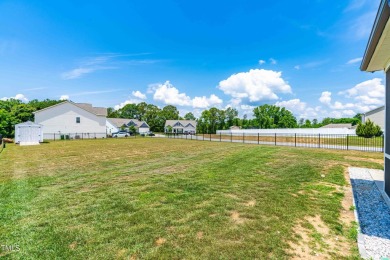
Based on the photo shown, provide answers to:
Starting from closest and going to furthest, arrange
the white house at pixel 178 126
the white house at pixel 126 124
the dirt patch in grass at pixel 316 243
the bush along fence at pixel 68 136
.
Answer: the dirt patch in grass at pixel 316 243, the bush along fence at pixel 68 136, the white house at pixel 126 124, the white house at pixel 178 126

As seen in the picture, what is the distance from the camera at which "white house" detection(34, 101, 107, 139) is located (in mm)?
29938

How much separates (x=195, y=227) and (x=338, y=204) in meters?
3.18

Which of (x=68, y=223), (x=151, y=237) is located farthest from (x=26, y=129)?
(x=151, y=237)

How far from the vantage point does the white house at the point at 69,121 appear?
29.9 m

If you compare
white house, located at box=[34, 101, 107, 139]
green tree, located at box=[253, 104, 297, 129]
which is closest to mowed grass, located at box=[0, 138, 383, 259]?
white house, located at box=[34, 101, 107, 139]

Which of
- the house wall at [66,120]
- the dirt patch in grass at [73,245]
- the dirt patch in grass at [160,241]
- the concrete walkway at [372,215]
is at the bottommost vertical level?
the concrete walkway at [372,215]

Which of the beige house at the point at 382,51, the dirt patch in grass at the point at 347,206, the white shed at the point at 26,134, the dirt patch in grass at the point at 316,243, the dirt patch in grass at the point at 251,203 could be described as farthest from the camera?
the white shed at the point at 26,134

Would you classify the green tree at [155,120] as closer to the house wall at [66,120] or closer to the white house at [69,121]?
the white house at [69,121]

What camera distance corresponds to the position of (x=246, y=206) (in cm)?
402

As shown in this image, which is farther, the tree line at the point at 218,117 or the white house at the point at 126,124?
the tree line at the point at 218,117

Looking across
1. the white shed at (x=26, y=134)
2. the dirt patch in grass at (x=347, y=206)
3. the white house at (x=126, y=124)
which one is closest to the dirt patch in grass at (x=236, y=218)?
the dirt patch in grass at (x=347, y=206)

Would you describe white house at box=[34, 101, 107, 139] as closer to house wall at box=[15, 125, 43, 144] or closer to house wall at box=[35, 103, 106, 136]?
house wall at box=[35, 103, 106, 136]

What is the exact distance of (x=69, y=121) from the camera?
1244 inches

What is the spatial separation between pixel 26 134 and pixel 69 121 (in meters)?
10.9
